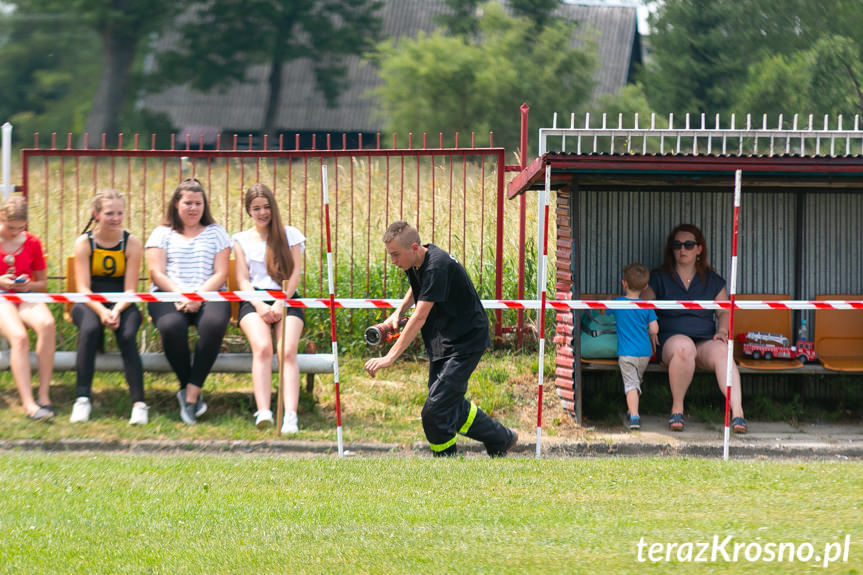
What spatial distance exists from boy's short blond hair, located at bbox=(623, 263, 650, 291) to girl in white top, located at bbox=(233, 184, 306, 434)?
2.78 metres

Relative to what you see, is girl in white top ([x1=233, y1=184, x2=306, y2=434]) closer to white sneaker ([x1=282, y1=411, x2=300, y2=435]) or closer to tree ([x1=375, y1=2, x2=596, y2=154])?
white sneaker ([x1=282, y1=411, x2=300, y2=435])

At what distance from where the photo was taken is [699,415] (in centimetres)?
1003

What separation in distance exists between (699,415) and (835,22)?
2431 cm

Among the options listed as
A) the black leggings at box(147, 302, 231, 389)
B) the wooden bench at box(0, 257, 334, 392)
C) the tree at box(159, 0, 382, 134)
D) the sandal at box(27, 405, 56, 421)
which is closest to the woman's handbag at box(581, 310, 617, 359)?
the wooden bench at box(0, 257, 334, 392)

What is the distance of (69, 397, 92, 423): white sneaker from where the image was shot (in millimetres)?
9539

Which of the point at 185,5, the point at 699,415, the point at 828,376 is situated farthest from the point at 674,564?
the point at 185,5

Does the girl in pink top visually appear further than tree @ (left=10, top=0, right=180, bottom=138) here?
No

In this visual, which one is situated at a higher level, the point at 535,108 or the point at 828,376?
the point at 535,108

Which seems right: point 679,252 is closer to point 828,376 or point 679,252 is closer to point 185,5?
point 828,376

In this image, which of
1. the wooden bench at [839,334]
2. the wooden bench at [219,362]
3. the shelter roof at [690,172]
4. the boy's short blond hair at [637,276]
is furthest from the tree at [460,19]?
the wooden bench at [219,362]

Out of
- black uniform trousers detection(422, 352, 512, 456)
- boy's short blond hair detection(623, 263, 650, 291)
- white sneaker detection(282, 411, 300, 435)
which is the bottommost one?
white sneaker detection(282, 411, 300, 435)

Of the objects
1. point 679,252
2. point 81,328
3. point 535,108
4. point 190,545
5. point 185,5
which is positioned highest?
point 185,5

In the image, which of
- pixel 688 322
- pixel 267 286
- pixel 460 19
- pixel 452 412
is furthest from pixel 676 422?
pixel 460 19

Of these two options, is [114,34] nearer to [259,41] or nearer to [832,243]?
[259,41]
